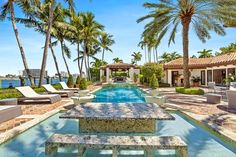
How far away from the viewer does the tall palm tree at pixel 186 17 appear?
58.3ft

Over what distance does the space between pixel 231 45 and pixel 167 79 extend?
29862 millimetres

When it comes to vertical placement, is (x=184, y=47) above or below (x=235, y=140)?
above

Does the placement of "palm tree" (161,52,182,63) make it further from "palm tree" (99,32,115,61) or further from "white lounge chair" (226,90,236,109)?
"white lounge chair" (226,90,236,109)

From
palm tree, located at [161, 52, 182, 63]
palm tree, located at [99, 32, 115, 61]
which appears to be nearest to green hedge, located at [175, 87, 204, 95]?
palm tree, located at [99, 32, 115, 61]

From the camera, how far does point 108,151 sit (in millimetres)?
5461

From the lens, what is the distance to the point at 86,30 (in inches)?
1416

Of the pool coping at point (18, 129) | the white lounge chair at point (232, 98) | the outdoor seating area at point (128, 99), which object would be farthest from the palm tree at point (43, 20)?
the white lounge chair at point (232, 98)

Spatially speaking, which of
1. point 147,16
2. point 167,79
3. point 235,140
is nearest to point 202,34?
point 147,16

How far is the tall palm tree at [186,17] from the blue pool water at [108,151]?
1217 cm

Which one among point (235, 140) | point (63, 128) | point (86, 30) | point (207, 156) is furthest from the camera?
point (86, 30)

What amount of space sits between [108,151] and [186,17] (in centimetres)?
1607

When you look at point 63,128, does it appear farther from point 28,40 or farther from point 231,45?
point 231,45

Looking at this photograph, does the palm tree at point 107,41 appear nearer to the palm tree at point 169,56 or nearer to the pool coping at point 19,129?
the palm tree at point 169,56

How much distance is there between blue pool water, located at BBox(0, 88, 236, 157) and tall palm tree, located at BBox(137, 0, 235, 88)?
39.9ft
